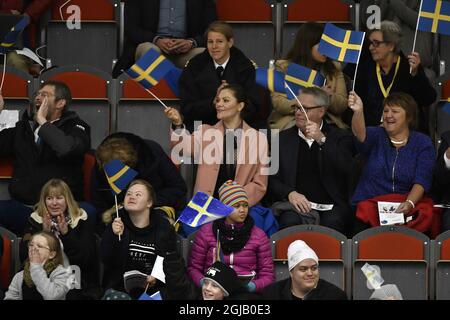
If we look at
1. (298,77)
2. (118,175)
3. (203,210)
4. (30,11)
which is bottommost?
(203,210)

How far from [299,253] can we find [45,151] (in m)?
2.01

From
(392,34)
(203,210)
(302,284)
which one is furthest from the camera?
(392,34)

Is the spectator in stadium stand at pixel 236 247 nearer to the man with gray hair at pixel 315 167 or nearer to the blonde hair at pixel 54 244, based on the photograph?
the man with gray hair at pixel 315 167

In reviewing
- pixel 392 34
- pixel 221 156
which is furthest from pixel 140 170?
pixel 392 34

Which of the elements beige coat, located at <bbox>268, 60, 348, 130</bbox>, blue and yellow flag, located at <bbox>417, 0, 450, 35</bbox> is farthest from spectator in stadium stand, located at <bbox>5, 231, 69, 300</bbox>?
blue and yellow flag, located at <bbox>417, 0, 450, 35</bbox>

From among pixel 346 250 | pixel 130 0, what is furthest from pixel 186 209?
pixel 130 0

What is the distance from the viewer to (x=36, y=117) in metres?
11.2

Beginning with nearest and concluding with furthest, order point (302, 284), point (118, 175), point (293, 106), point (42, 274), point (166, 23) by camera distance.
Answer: point (302, 284), point (42, 274), point (118, 175), point (293, 106), point (166, 23)

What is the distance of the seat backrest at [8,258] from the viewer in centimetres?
1077

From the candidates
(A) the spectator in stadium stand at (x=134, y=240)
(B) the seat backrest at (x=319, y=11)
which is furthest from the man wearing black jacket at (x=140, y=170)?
(B) the seat backrest at (x=319, y=11)

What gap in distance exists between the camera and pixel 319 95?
1127cm

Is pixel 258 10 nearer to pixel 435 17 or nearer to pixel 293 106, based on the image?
pixel 293 106

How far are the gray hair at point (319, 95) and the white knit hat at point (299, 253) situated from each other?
134cm
